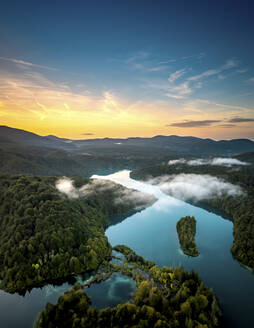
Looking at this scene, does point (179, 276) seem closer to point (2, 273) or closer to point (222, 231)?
point (2, 273)

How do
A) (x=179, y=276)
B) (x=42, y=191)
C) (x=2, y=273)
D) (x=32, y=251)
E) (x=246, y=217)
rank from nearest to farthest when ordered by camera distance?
(x=179, y=276) < (x=2, y=273) < (x=32, y=251) < (x=42, y=191) < (x=246, y=217)

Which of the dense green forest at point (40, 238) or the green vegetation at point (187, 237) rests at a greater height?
the dense green forest at point (40, 238)

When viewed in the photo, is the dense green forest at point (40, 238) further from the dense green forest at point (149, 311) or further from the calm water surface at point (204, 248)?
the calm water surface at point (204, 248)

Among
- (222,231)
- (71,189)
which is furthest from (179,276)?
(71,189)

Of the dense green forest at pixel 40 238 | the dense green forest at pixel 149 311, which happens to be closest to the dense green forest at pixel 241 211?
the dense green forest at pixel 149 311

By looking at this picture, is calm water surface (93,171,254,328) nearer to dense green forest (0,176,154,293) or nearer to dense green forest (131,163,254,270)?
dense green forest (131,163,254,270)

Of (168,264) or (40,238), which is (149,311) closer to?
(168,264)
